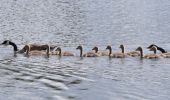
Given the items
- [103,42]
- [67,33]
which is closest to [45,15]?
[67,33]

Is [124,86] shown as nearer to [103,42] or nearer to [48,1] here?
[103,42]

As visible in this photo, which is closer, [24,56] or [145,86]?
[145,86]

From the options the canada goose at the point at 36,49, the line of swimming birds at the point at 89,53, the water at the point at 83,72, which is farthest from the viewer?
the canada goose at the point at 36,49

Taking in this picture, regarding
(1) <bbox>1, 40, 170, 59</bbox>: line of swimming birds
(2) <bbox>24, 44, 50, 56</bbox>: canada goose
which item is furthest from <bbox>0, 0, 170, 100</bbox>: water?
(2) <bbox>24, 44, 50, 56</bbox>: canada goose

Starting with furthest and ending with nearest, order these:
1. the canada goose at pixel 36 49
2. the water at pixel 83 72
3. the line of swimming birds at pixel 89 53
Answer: the canada goose at pixel 36 49 → the line of swimming birds at pixel 89 53 → the water at pixel 83 72

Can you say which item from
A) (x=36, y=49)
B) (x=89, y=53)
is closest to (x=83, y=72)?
(x=89, y=53)

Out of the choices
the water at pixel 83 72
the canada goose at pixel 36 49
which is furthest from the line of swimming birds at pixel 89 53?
the water at pixel 83 72

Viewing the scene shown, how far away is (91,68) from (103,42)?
20.2 metres

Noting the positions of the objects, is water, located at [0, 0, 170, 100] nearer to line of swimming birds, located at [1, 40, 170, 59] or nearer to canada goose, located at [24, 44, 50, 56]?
line of swimming birds, located at [1, 40, 170, 59]

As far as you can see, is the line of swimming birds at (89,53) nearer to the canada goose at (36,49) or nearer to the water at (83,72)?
the canada goose at (36,49)

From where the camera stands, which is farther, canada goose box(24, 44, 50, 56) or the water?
canada goose box(24, 44, 50, 56)

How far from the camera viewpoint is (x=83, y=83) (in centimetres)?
A: 2259

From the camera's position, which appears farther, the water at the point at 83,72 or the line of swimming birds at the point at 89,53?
the line of swimming birds at the point at 89,53

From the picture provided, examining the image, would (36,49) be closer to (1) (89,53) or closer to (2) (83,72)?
(1) (89,53)
